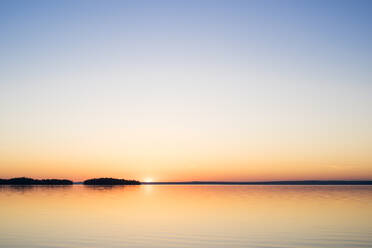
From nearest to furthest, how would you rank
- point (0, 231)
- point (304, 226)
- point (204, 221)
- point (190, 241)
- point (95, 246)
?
1. point (95, 246)
2. point (190, 241)
3. point (0, 231)
4. point (304, 226)
5. point (204, 221)

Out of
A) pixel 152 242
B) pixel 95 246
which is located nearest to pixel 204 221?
pixel 152 242

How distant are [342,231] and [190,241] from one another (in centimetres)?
1460

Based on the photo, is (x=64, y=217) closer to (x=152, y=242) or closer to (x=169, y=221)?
(x=169, y=221)

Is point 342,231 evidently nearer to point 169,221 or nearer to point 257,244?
point 257,244

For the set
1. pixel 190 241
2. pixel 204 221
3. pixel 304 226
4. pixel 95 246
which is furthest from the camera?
pixel 204 221

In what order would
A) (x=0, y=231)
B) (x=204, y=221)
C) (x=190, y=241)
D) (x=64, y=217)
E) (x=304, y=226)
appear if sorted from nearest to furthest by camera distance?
(x=190, y=241), (x=0, y=231), (x=304, y=226), (x=204, y=221), (x=64, y=217)

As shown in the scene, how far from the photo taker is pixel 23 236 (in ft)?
103

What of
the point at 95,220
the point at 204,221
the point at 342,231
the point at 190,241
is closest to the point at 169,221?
the point at 204,221

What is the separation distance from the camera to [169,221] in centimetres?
4116

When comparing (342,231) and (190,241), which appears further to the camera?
(342,231)

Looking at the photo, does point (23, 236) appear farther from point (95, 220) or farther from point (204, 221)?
point (204, 221)

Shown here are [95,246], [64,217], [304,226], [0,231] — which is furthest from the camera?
[64,217]

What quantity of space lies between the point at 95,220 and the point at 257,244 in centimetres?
2020

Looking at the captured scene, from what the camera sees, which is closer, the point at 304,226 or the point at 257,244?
the point at 257,244
